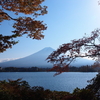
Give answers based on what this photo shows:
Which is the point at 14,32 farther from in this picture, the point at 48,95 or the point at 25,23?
the point at 48,95

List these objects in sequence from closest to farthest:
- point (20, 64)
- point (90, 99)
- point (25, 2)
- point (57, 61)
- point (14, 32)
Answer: point (90, 99) → point (57, 61) → point (25, 2) → point (14, 32) → point (20, 64)

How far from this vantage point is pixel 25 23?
4684 millimetres

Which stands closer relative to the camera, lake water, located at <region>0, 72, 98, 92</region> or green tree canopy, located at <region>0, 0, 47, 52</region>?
green tree canopy, located at <region>0, 0, 47, 52</region>

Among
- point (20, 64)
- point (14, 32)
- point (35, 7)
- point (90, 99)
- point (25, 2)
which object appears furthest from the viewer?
point (20, 64)

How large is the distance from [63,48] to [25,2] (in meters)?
1.73

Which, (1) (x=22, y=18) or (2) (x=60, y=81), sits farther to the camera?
(2) (x=60, y=81)

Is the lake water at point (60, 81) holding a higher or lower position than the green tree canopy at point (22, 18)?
lower

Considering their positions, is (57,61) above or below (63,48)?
below

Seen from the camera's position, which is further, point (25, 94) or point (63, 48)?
point (63, 48)

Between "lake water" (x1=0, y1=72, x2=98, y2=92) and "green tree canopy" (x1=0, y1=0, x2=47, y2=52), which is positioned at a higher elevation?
"green tree canopy" (x1=0, y1=0, x2=47, y2=52)

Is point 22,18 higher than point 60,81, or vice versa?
point 22,18

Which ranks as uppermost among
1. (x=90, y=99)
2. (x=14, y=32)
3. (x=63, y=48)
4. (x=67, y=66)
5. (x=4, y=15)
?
(x=4, y=15)

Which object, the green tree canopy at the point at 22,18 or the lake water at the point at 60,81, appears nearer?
the green tree canopy at the point at 22,18

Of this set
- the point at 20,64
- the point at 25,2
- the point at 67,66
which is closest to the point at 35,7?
the point at 25,2
